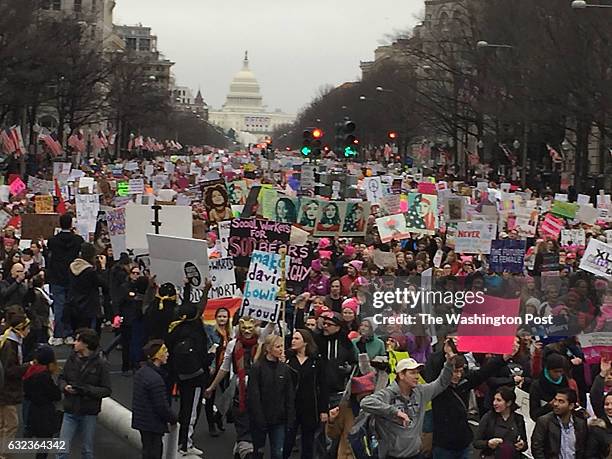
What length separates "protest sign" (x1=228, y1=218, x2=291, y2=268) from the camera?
49.9 feet

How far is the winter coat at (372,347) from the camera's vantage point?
36.8 feet

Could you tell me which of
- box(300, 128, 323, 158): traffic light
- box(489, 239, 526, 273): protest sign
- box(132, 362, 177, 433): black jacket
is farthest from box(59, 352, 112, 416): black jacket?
box(300, 128, 323, 158): traffic light

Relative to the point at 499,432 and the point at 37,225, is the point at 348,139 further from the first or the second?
the point at 499,432

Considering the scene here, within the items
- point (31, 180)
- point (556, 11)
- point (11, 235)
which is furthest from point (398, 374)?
point (556, 11)

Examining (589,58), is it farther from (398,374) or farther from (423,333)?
(398,374)

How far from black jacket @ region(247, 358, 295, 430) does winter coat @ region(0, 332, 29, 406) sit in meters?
1.78

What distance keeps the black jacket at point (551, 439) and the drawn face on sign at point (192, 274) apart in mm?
4774

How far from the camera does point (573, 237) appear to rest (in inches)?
872

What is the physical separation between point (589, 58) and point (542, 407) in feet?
115

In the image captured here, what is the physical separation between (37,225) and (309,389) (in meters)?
11.0

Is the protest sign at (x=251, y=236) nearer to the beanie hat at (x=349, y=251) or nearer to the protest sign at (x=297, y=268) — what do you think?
the protest sign at (x=297, y=268)

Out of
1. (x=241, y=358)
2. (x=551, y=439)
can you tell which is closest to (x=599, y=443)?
(x=551, y=439)

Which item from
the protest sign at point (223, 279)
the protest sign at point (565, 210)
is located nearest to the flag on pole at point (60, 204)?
the protest sign at point (223, 279)

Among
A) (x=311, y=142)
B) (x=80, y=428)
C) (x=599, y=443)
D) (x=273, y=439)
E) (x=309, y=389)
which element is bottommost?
(x=273, y=439)
